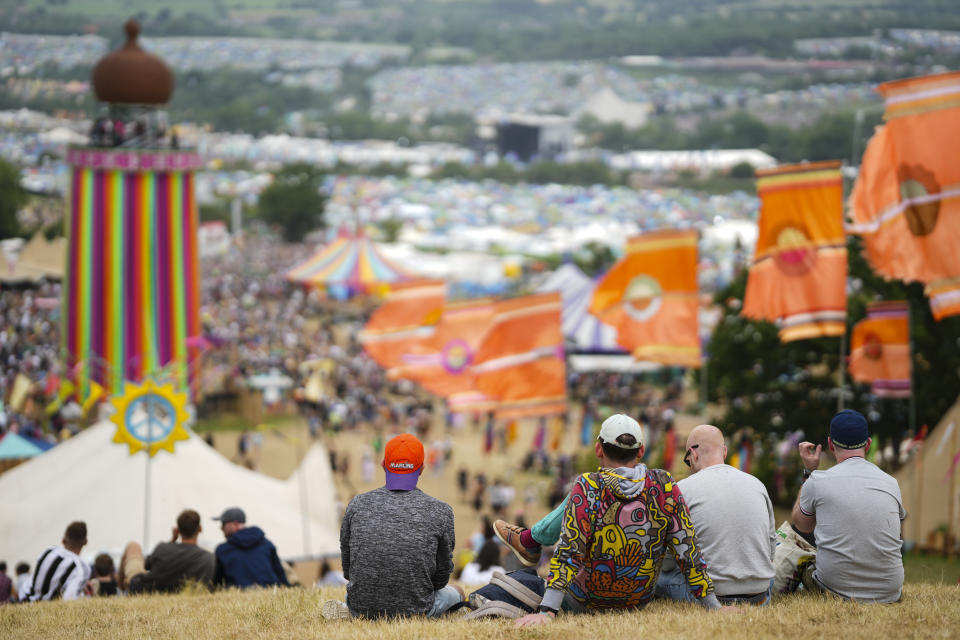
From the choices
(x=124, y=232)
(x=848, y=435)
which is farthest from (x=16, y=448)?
(x=848, y=435)

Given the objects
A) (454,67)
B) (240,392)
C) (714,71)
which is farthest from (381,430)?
(454,67)

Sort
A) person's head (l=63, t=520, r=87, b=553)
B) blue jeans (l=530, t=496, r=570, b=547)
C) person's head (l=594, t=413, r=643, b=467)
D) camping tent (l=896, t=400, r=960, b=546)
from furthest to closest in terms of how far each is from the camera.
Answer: camping tent (l=896, t=400, r=960, b=546), person's head (l=63, t=520, r=87, b=553), blue jeans (l=530, t=496, r=570, b=547), person's head (l=594, t=413, r=643, b=467)

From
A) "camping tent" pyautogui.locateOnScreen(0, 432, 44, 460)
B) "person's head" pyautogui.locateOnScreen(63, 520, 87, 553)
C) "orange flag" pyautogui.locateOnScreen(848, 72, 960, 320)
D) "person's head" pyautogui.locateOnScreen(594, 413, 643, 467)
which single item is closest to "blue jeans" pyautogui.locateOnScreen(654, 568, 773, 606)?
"person's head" pyautogui.locateOnScreen(594, 413, 643, 467)

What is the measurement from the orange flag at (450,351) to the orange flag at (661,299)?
2.72 m

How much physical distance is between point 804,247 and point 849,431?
23.0ft

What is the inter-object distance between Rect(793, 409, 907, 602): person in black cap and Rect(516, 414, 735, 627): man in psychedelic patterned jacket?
21.9 inches

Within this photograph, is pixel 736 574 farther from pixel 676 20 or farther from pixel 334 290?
pixel 676 20

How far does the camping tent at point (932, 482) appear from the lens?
11.4 meters

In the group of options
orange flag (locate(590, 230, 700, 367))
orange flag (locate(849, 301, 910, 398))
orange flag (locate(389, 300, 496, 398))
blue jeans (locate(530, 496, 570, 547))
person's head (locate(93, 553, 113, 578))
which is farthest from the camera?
orange flag (locate(389, 300, 496, 398))

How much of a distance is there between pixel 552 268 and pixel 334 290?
10.3 metres

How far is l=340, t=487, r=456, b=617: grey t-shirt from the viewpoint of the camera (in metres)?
4.41

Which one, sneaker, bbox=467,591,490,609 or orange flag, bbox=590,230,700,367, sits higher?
orange flag, bbox=590,230,700,367

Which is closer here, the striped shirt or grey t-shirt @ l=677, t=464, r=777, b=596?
grey t-shirt @ l=677, t=464, r=777, b=596

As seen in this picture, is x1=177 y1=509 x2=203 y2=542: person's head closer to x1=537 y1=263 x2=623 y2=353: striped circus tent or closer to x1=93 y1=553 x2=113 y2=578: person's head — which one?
x1=93 y1=553 x2=113 y2=578: person's head
